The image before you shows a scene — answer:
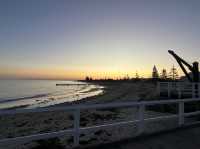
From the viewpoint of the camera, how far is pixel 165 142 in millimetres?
5551

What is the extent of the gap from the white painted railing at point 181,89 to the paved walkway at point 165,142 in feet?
37.4

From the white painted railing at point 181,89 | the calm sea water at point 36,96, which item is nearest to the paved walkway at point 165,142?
the white painted railing at point 181,89

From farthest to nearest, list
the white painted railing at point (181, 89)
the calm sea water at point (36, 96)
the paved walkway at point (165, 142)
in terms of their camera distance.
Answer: the calm sea water at point (36, 96)
the white painted railing at point (181, 89)
the paved walkway at point (165, 142)

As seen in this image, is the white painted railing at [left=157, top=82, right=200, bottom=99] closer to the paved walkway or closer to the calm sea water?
the paved walkway

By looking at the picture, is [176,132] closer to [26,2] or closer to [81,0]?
[81,0]

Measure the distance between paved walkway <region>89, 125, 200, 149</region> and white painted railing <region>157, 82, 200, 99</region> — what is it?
11408mm

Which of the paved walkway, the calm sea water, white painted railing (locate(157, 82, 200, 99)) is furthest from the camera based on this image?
the calm sea water

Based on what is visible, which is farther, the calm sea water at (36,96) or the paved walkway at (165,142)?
the calm sea water at (36,96)

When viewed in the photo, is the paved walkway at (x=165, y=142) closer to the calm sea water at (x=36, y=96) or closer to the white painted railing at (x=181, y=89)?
the white painted railing at (x=181, y=89)

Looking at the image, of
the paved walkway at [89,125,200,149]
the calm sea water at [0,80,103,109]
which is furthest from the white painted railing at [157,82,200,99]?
the calm sea water at [0,80,103,109]

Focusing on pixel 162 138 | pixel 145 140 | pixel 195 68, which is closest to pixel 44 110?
pixel 145 140

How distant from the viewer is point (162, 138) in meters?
5.87

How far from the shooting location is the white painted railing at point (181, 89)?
56.0 feet

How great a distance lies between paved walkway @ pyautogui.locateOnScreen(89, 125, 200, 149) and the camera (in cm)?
516
